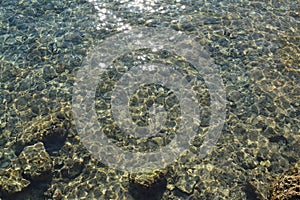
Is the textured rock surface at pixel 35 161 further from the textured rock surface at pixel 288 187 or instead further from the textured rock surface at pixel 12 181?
the textured rock surface at pixel 288 187

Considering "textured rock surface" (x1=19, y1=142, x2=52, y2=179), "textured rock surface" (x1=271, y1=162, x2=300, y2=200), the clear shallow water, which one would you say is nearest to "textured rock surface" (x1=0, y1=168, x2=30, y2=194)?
the clear shallow water

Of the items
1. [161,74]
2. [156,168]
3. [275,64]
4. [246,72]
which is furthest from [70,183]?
[275,64]

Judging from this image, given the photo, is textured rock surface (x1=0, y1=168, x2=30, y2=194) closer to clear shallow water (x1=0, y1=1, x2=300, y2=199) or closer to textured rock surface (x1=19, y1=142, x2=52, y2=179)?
clear shallow water (x1=0, y1=1, x2=300, y2=199)

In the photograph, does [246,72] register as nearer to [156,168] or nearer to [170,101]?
[170,101]

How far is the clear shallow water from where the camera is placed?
7.77 meters

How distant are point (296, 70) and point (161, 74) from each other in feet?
12.4

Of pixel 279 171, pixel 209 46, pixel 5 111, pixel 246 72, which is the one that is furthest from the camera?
pixel 209 46

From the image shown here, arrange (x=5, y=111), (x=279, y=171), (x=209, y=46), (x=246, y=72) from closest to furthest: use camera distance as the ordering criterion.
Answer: (x=279, y=171) < (x=5, y=111) < (x=246, y=72) < (x=209, y=46)

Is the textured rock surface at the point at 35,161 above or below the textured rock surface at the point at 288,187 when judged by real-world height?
below

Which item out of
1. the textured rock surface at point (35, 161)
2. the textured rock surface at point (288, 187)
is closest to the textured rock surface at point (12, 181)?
the textured rock surface at point (35, 161)

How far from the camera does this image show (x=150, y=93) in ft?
30.5

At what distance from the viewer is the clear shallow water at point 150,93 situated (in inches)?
306

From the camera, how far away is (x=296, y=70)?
9445 millimetres

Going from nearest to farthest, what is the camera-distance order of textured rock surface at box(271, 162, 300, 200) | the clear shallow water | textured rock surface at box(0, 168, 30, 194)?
textured rock surface at box(271, 162, 300, 200), textured rock surface at box(0, 168, 30, 194), the clear shallow water
